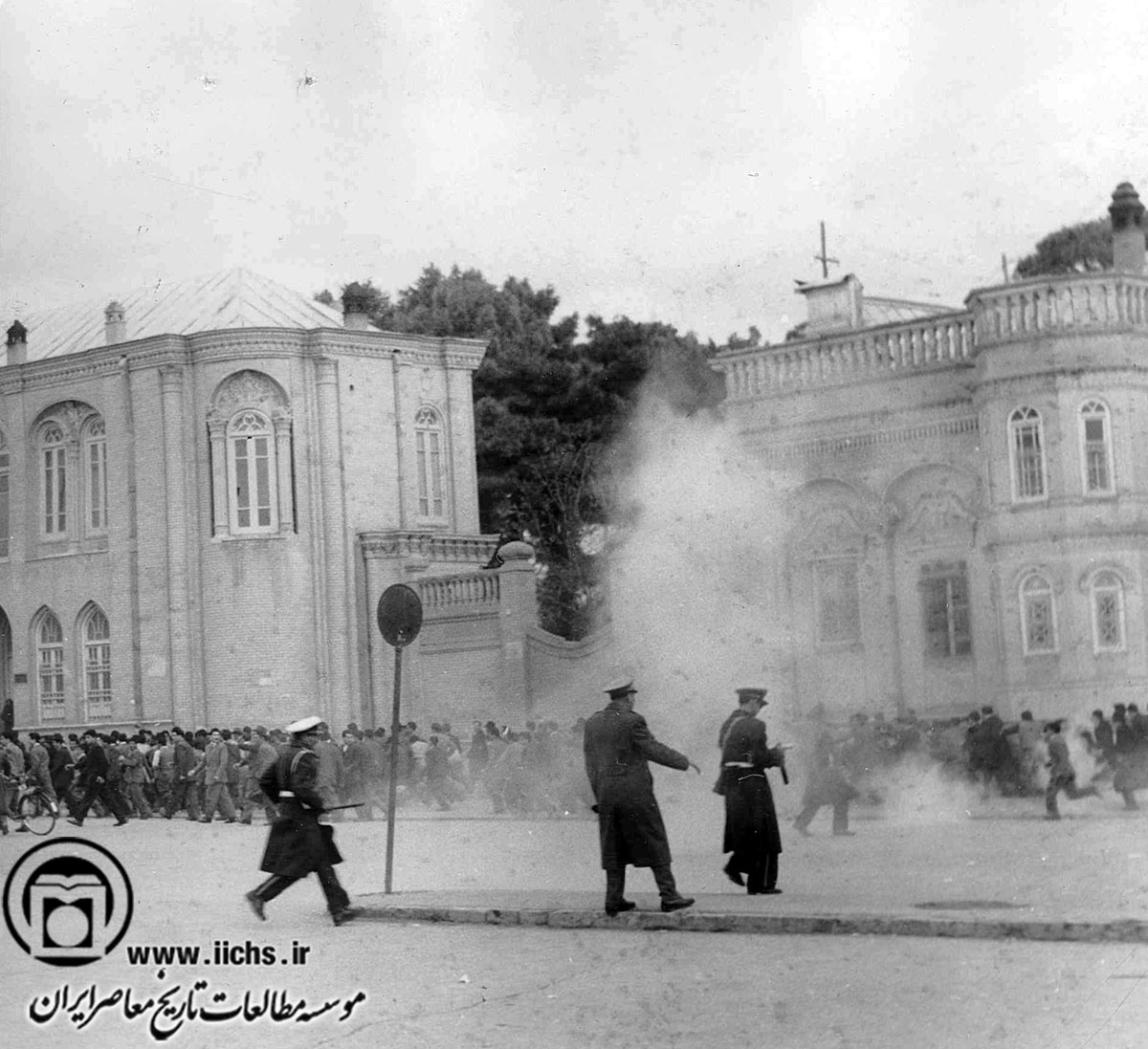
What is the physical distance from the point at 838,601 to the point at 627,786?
13.5 meters

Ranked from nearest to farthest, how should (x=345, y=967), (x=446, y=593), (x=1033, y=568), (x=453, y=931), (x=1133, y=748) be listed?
(x=345, y=967)
(x=453, y=931)
(x=1133, y=748)
(x=1033, y=568)
(x=446, y=593)

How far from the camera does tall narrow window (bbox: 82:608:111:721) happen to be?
109ft

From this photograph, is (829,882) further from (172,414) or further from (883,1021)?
(172,414)

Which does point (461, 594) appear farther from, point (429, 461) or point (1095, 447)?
point (1095, 447)

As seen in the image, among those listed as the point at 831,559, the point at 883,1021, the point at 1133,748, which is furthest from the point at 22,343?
the point at 883,1021

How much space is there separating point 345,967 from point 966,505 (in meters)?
14.4

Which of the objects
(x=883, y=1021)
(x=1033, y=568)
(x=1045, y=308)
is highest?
(x=1045, y=308)

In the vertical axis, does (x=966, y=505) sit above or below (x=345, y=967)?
above

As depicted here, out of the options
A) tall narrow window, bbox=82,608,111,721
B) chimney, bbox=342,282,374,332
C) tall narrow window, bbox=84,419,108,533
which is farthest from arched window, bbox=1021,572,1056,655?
tall narrow window, bbox=84,419,108,533

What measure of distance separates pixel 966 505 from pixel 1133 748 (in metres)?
4.93

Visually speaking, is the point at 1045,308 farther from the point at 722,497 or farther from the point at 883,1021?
the point at 883,1021

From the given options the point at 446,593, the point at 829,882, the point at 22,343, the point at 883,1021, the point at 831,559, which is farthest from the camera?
the point at 22,343

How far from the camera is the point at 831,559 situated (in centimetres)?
2597

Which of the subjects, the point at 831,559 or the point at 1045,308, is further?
the point at 831,559
